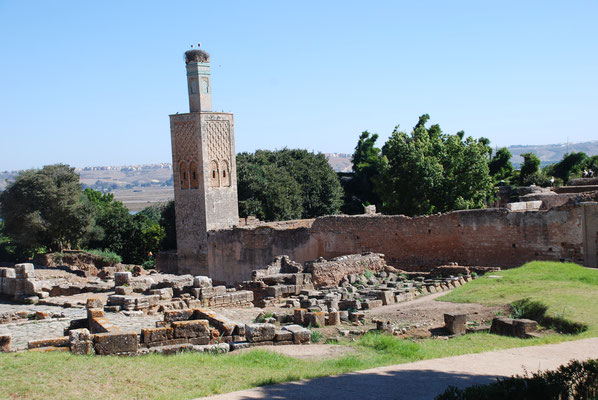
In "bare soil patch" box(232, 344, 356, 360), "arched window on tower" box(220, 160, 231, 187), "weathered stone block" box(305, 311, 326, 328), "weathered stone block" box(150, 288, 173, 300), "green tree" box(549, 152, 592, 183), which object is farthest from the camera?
"green tree" box(549, 152, 592, 183)

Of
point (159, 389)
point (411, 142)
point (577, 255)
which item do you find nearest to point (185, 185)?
point (411, 142)

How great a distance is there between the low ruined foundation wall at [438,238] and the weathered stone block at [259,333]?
11887mm

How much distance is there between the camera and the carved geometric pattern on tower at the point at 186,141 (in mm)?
33312

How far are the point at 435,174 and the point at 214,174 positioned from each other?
1132 cm

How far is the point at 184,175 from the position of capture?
33844mm

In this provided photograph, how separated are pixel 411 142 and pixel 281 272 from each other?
11294 mm

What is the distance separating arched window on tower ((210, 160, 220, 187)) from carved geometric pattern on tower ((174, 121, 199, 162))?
2.99 ft

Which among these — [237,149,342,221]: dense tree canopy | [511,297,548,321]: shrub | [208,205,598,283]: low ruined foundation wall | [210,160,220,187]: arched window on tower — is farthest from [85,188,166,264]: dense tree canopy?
[511,297,548,321]: shrub

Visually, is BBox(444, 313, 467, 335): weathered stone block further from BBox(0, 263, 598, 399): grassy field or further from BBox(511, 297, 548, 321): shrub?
BBox(511, 297, 548, 321): shrub

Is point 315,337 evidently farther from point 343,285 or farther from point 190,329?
point 343,285

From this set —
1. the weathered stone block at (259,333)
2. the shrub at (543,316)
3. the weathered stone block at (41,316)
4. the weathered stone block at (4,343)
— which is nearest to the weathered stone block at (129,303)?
the weathered stone block at (41,316)

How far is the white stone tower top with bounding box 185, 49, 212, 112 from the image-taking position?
1310 inches

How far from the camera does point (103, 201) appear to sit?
171ft

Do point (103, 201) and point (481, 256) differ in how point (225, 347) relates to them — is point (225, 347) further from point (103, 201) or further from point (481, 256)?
point (103, 201)
